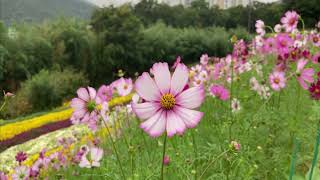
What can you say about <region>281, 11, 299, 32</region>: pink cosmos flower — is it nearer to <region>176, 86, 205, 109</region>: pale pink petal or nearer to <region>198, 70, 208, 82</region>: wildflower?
<region>198, 70, 208, 82</region>: wildflower

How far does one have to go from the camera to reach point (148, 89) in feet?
2.76

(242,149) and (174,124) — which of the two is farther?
(242,149)

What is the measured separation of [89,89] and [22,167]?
32.4 inches

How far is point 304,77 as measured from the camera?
6.11 ft

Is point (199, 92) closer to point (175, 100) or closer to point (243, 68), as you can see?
point (175, 100)

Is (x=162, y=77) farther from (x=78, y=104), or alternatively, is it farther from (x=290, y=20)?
(x=290, y=20)

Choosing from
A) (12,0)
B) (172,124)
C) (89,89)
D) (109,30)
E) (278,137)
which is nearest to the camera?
(172,124)

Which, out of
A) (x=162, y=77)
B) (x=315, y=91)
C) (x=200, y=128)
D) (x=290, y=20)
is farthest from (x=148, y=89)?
(x=200, y=128)

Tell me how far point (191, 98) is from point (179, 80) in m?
0.05

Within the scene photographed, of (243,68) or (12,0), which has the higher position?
(12,0)

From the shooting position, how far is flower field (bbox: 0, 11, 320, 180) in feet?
2.74

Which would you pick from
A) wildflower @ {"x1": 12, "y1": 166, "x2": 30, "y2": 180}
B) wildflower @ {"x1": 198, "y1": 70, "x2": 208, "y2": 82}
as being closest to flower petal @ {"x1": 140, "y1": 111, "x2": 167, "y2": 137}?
wildflower @ {"x1": 12, "y1": 166, "x2": 30, "y2": 180}

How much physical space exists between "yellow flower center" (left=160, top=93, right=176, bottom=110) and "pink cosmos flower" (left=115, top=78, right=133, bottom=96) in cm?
94

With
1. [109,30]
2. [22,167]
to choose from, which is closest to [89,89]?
[22,167]
